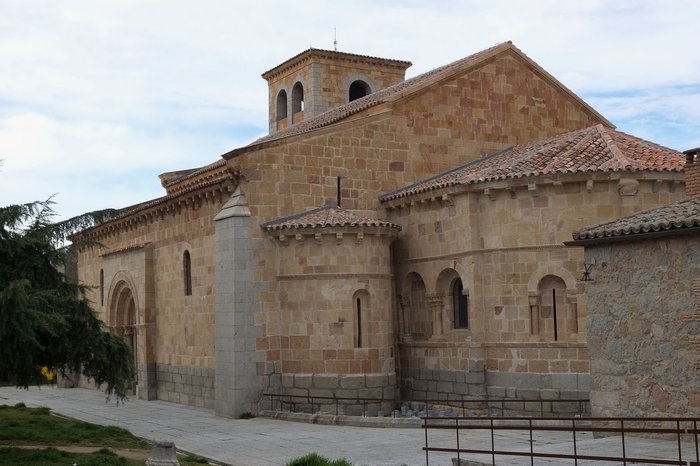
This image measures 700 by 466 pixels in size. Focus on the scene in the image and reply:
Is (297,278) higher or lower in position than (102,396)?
higher

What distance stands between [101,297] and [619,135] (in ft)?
65.4

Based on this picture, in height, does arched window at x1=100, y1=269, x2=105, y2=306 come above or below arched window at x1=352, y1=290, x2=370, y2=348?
above

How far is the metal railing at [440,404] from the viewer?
19.1 metres

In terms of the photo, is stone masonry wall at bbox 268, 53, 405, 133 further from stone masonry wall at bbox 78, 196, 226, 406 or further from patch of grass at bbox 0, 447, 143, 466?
patch of grass at bbox 0, 447, 143, 466

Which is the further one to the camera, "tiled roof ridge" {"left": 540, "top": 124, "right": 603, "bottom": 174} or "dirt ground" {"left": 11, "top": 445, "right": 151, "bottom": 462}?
"tiled roof ridge" {"left": 540, "top": 124, "right": 603, "bottom": 174}

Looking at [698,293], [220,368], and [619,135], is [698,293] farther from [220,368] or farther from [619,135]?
[220,368]

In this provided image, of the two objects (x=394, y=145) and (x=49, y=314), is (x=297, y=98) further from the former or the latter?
(x=49, y=314)

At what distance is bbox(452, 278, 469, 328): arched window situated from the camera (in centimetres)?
2166

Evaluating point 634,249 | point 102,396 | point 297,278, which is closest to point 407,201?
point 297,278

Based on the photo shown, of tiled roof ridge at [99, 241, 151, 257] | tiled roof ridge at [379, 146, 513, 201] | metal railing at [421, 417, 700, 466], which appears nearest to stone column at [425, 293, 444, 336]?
tiled roof ridge at [379, 146, 513, 201]

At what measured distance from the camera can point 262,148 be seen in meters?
22.3

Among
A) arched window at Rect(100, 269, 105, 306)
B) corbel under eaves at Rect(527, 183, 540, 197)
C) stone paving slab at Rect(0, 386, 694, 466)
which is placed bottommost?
stone paving slab at Rect(0, 386, 694, 466)

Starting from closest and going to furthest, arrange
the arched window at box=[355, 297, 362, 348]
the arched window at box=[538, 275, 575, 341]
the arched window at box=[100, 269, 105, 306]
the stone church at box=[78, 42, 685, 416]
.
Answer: the arched window at box=[538, 275, 575, 341], the stone church at box=[78, 42, 685, 416], the arched window at box=[355, 297, 362, 348], the arched window at box=[100, 269, 105, 306]

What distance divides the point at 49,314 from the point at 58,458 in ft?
7.88
